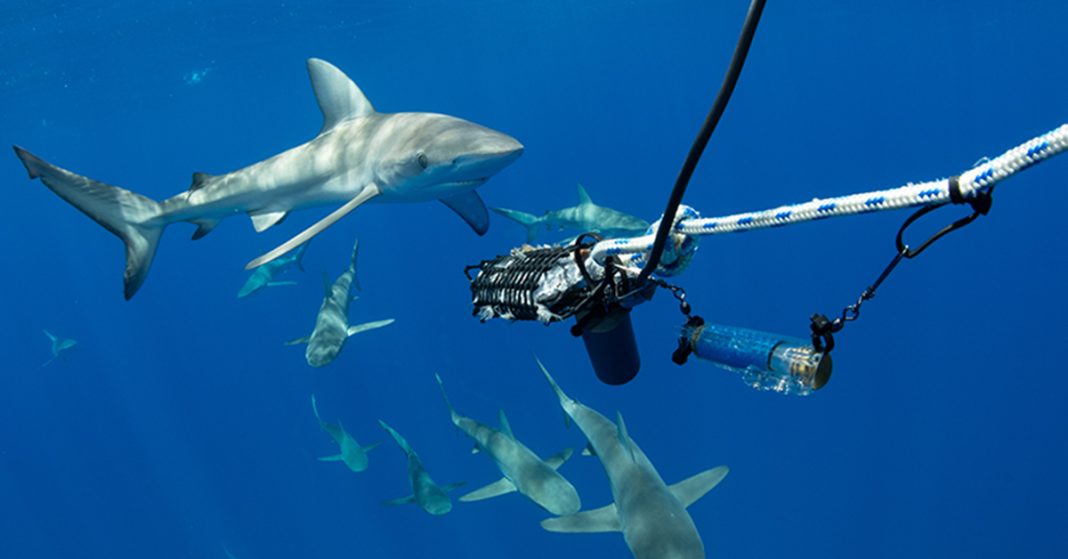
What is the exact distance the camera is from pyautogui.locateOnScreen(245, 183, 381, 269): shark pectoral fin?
4.02 metres

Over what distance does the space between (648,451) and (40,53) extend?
76.0ft

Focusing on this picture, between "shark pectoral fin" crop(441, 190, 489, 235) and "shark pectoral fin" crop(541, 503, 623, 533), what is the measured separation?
9.68 ft

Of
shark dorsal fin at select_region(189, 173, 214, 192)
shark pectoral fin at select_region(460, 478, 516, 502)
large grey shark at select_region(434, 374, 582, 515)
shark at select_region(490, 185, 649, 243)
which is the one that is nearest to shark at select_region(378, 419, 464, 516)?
shark pectoral fin at select_region(460, 478, 516, 502)

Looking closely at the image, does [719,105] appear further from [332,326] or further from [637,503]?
[332,326]

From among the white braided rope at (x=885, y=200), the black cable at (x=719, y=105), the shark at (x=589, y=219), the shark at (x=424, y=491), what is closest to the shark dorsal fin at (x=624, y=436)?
the shark at (x=424, y=491)

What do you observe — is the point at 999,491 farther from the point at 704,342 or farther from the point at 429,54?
the point at 429,54

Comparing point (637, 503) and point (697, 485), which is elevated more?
point (697, 485)

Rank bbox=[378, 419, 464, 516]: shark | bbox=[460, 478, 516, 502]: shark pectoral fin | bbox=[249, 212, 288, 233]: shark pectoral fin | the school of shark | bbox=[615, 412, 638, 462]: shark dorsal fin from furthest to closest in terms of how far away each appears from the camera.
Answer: bbox=[378, 419, 464, 516]: shark
bbox=[460, 478, 516, 502]: shark pectoral fin
bbox=[249, 212, 288, 233]: shark pectoral fin
bbox=[615, 412, 638, 462]: shark dorsal fin
the school of shark

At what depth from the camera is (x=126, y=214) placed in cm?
665

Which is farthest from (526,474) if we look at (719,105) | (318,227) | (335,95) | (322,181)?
(719,105)

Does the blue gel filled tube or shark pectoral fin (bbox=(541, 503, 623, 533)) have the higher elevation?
the blue gel filled tube

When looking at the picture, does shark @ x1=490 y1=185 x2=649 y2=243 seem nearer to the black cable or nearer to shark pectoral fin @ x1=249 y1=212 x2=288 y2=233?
shark pectoral fin @ x1=249 y1=212 x2=288 y2=233

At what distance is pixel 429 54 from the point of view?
1709 inches

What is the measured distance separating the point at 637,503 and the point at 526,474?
76.8 inches
